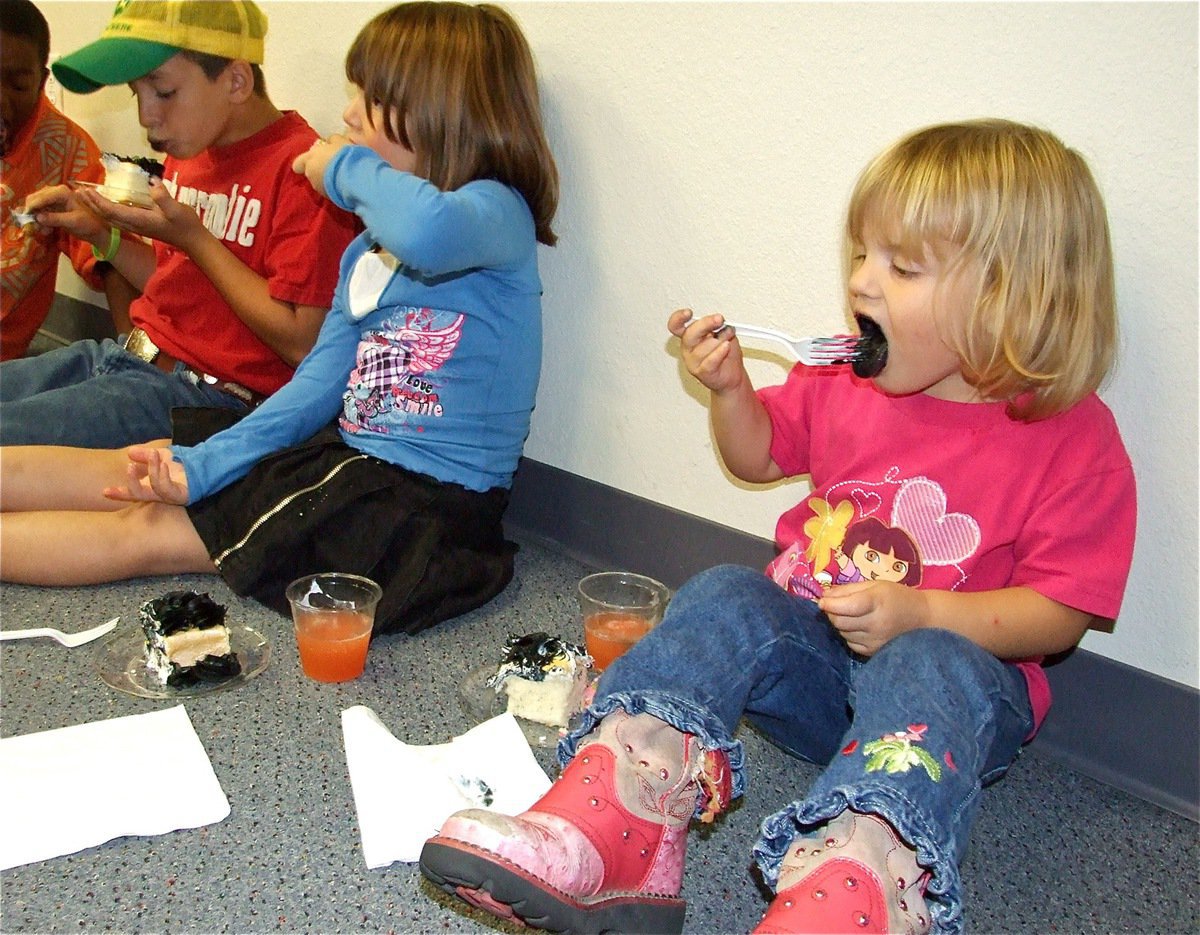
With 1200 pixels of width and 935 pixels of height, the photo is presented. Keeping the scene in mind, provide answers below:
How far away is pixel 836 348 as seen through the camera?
105cm

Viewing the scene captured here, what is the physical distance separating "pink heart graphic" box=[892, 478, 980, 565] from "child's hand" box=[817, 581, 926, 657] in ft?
0.33

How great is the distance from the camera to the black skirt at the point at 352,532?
1354 millimetres

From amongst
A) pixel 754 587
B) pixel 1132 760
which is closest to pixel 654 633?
pixel 754 587

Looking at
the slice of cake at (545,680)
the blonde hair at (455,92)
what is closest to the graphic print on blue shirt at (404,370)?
the blonde hair at (455,92)

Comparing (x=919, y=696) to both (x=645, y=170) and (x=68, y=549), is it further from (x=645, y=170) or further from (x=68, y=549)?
(x=68, y=549)

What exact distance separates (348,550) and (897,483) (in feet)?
2.26

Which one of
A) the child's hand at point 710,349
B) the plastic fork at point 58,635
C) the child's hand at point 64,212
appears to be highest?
the child's hand at point 710,349

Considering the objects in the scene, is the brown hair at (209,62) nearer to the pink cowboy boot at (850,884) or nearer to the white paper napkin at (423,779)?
the white paper napkin at (423,779)

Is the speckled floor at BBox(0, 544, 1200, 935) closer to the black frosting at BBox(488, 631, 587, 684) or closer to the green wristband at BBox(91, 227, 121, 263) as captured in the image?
the black frosting at BBox(488, 631, 587, 684)

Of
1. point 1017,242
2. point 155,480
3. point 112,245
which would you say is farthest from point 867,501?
point 112,245

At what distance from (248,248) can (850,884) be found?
4.33 ft

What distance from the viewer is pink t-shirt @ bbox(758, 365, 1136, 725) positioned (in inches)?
38.4

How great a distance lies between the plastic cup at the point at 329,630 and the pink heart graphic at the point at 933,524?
601mm

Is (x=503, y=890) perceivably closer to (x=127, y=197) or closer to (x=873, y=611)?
(x=873, y=611)
